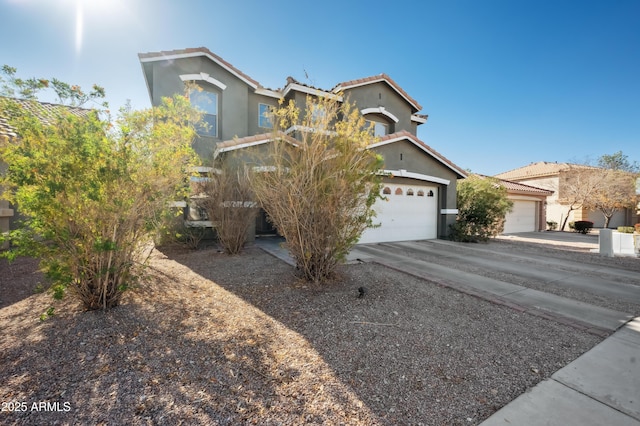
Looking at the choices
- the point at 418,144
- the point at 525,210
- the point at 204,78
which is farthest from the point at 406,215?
the point at 525,210

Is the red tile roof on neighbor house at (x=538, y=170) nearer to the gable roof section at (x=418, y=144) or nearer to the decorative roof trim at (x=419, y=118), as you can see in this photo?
the decorative roof trim at (x=419, y=118)

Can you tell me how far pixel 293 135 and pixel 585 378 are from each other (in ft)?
37.5

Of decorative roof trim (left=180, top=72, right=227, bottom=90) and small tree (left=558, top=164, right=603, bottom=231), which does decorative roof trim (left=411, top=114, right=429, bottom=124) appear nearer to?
decorative roof trim (left=180, top=72, right=227, bottom=90)

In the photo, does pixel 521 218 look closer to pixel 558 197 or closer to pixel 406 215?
pixel 558 197

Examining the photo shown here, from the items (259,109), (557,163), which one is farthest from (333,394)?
(557,163)

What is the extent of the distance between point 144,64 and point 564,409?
16235mm

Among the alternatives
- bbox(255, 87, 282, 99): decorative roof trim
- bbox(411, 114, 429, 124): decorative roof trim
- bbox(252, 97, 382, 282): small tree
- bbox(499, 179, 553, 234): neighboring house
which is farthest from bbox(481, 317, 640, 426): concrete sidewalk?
bbox(411, 114, 429, 124): decorative roof trim

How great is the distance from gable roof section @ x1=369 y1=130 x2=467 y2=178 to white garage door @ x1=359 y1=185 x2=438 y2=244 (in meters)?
1.38

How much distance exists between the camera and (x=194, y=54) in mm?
12164

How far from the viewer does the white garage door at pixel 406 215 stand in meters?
12.2

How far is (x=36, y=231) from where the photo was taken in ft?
12.1

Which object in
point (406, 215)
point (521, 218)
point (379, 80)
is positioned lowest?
point (521, 218)

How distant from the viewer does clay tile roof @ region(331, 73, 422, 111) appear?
567 inches

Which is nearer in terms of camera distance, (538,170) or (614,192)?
(614,192)
